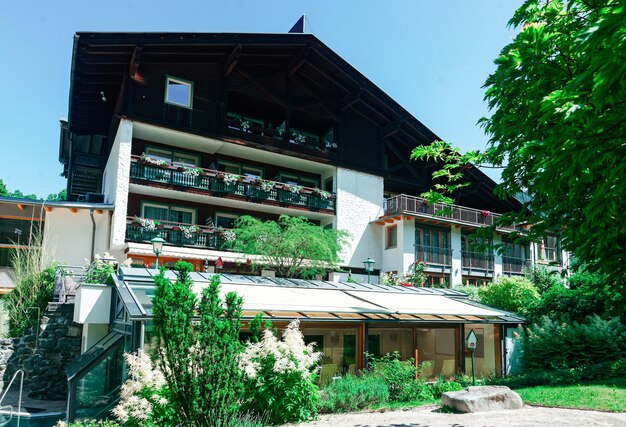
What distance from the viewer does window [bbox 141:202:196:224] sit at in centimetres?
2478

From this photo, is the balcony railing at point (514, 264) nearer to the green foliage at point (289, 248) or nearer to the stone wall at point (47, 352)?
the green foliage at point (289, 248)

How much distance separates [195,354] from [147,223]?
16.2 metres

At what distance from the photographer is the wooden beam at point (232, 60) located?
25.3 m

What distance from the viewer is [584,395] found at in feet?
40.6

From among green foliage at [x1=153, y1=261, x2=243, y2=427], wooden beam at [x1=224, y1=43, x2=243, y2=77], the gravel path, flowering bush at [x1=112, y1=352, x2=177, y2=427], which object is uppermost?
wooden beam at [x1=224, y1=43, x2=243, y2=77]

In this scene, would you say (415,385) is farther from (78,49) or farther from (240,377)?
(78,49)

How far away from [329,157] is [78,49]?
1367cm

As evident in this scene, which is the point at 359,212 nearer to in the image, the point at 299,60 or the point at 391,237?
the point at 391,237

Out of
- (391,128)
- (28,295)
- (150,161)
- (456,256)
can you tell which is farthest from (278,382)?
(456,256)

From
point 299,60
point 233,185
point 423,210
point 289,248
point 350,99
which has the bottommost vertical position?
point 289,248

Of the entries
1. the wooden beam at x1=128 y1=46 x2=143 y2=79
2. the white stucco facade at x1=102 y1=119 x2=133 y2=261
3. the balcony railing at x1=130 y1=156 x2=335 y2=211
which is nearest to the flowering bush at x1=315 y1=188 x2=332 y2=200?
the balcony railing at x1=130 y1=156 x2=335 y2=211

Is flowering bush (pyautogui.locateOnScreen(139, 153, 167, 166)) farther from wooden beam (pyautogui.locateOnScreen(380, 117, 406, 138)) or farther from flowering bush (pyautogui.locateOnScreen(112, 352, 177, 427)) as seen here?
flowering bush (pyautogui.locateOnScreen(112, 352, 177, 427))

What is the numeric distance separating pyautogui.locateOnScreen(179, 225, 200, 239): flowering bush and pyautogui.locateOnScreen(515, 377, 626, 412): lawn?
1558 centimetres

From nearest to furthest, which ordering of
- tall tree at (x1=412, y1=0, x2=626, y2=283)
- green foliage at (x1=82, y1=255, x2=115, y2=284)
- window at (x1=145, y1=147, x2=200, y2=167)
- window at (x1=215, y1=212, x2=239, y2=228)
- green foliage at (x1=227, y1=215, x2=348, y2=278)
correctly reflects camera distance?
1. tall tree at (x1=412, y1=0, x2=626, y2=283)
2. green foliage at (x1=82, y1=255, x2=115, y2=284)
3. green foliage at (x1=227, y1=215, x2=348, y2=278)
4. window at (x1=145, y1=147, x2=200, y2=167)
5. window at (x1=215, y1=212, x2=239, y2=228)
